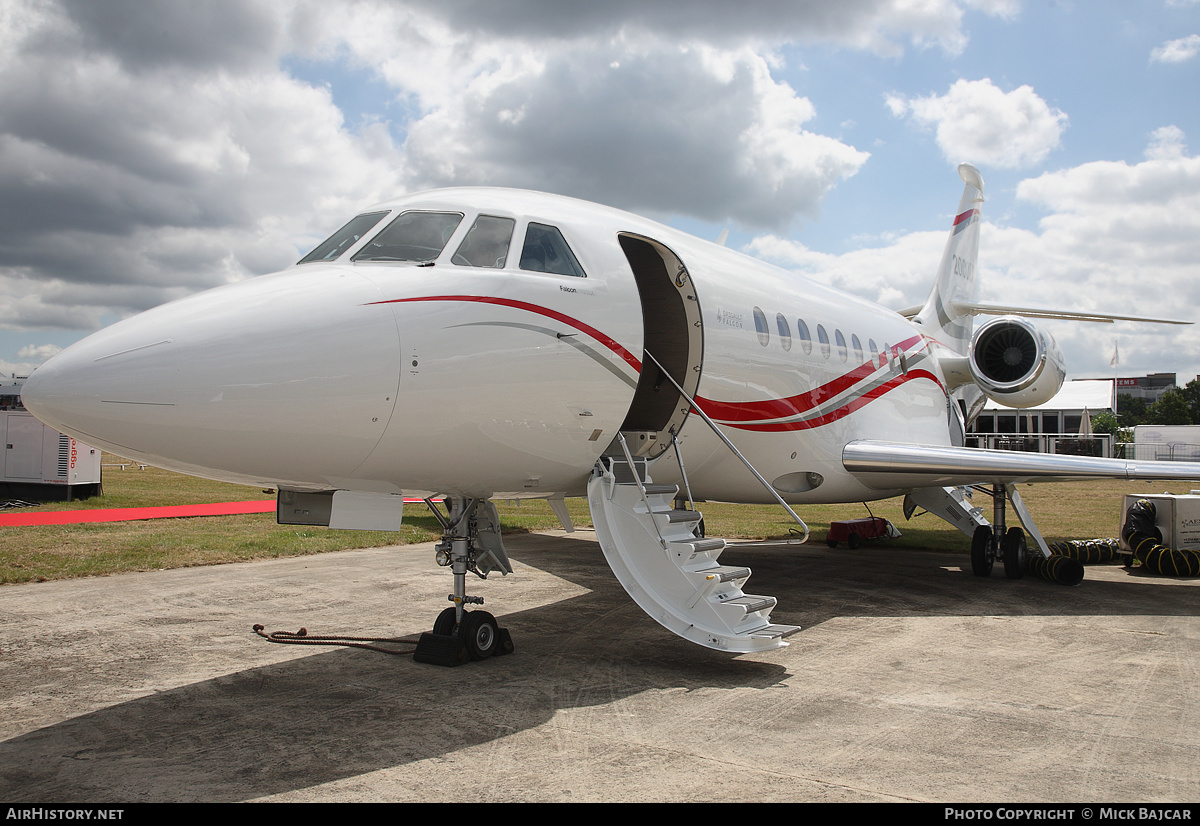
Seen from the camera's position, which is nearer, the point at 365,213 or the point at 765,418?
the point at 365,213

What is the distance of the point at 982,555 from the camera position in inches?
501

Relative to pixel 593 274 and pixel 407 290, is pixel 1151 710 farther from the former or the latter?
pixel 407 290

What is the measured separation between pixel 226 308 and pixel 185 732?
2.64 metres

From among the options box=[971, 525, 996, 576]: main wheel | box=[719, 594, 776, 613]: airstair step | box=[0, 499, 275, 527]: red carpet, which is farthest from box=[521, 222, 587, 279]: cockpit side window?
box=[0, 499, 275, 527]: red carpet

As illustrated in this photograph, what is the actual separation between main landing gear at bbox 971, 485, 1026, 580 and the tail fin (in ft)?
15.6

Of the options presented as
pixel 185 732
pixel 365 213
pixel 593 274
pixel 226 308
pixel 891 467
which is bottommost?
pixel 185 732

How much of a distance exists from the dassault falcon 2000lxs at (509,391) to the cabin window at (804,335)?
1.5 inches

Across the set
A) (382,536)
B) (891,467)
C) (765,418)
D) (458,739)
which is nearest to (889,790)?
(458,739)

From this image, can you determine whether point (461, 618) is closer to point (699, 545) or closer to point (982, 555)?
point (699, 545)

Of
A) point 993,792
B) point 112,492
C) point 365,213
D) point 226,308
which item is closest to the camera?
point 993,792

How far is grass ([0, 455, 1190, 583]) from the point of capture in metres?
12.1

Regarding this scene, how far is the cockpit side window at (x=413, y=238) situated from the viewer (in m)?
6.04

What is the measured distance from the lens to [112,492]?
2394 centimetres

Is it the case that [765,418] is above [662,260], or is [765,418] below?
below
